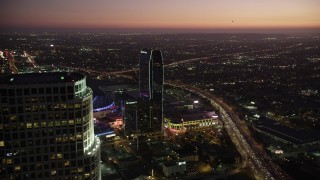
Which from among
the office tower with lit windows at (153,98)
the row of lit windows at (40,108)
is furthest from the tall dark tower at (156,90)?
the row of lit windows at (40,108)

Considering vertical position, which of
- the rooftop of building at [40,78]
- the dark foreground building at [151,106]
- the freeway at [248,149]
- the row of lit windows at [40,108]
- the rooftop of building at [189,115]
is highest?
the rooftop of building at [40,78]

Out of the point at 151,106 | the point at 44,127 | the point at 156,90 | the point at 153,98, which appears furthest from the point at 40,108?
the point at 156,90

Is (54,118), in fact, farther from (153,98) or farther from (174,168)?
(153,98)

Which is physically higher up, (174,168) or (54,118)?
(54,118)

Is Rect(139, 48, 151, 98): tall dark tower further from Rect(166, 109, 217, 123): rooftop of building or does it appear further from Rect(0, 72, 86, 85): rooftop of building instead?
Rect(0, 72, 86, 85): rooftop of building

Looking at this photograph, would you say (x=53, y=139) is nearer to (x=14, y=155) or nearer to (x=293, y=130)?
(x=14, y=155)

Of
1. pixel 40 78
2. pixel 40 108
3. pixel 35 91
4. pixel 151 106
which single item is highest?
pixel 40 78

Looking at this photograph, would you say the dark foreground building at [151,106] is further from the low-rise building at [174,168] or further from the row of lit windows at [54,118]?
the row of lit windows at [54,118]
